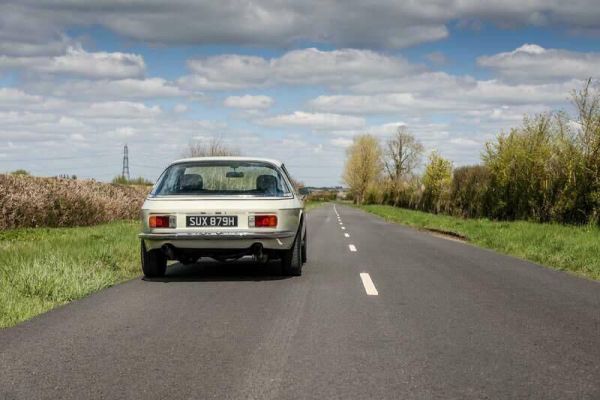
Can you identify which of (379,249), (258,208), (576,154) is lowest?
(379,249)

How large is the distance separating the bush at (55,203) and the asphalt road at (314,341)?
34.7 ft

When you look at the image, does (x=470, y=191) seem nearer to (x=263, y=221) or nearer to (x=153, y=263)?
(x=263, y=221)

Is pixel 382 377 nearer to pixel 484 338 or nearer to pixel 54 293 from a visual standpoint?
pixel 484 338

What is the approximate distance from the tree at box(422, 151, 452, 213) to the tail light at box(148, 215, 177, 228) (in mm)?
28031

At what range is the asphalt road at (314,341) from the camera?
380 centimetres

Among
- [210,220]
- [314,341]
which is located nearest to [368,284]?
[210,220]

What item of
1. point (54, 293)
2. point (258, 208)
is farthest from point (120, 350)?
point (258, 208)

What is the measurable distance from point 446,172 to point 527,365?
156 feet

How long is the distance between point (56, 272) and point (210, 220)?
2.12 meters

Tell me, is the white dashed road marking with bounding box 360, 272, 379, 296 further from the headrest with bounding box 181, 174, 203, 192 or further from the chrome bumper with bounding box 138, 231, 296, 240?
the headrest with bounding box 181, 174, 203, 192

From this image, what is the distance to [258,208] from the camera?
8156mm

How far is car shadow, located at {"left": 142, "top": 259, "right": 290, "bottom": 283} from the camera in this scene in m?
8.64

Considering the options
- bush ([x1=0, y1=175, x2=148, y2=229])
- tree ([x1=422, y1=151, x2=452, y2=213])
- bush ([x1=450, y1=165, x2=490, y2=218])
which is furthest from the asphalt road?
tree ([x1=422, y1=151, x2=452, y2=213])

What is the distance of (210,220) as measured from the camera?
8.07 meters
